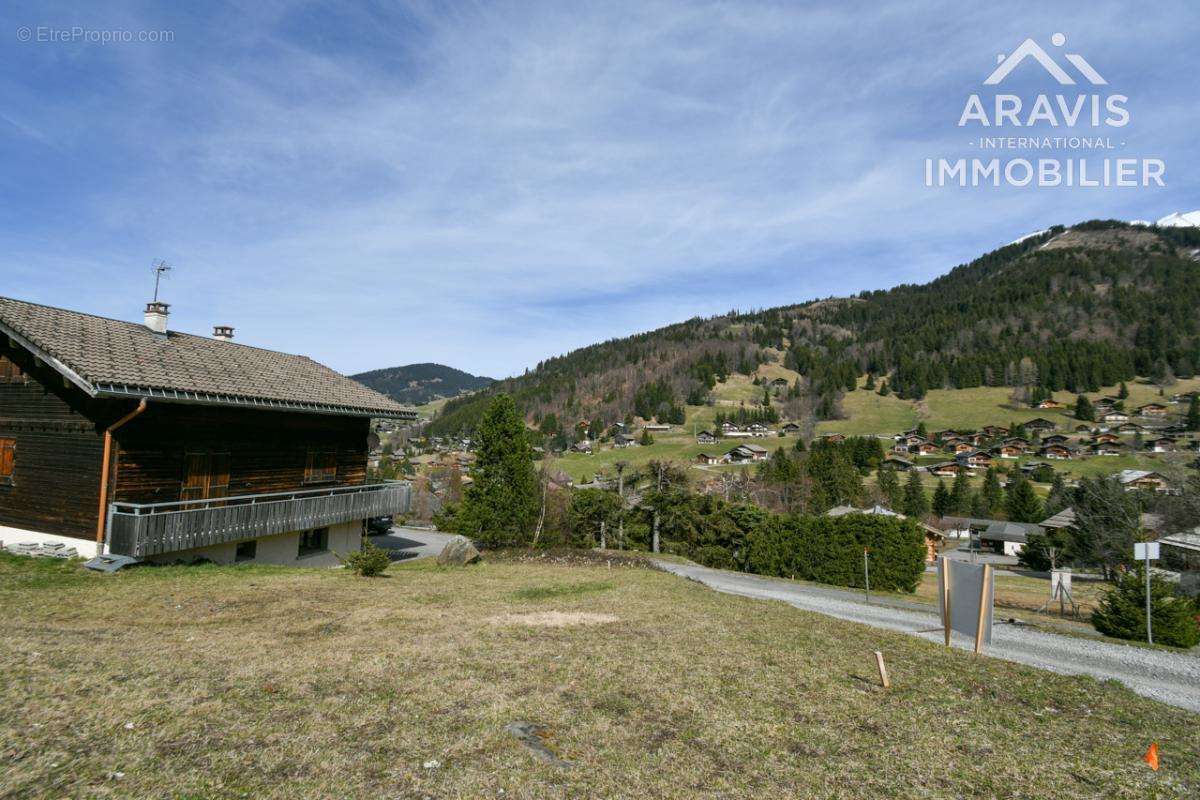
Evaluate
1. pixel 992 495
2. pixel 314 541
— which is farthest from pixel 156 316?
pixel 992 495

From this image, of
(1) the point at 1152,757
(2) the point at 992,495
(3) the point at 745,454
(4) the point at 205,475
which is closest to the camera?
(1) the point at 1152,757

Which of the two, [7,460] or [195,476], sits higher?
[7,460]

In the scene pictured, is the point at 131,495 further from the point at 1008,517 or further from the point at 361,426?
the point at 1008,517

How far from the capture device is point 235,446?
19906 millimetres

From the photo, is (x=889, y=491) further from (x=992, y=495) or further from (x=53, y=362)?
(x=53, y=362)

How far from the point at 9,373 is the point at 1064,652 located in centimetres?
3000

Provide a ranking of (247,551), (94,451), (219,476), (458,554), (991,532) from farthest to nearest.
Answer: (991,532)
(458,554)
(247,551)
(219,476)
(94,451)

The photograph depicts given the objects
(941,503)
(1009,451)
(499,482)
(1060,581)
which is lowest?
(941,503)

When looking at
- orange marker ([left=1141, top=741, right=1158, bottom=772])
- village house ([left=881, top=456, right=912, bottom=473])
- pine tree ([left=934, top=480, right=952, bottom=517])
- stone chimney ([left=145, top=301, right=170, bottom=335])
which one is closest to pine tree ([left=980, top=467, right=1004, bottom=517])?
pine tree ([left=934, top=480, right=952, bottom=517])

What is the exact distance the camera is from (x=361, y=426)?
25.8 metres

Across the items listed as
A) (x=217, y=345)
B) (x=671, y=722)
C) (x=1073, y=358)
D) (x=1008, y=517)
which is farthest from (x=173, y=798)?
(x=1073, y=358)

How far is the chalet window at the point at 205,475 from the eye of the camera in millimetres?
18453

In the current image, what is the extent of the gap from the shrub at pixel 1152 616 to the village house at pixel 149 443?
84.3ft

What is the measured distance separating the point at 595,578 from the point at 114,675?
14684 millimetres
